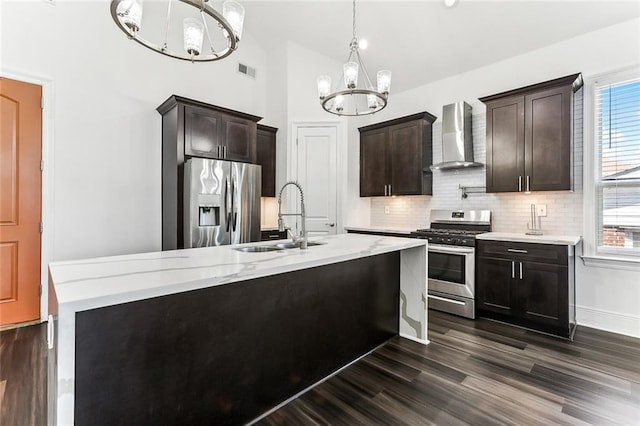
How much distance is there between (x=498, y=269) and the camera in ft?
11.0

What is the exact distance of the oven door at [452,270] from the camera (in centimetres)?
349

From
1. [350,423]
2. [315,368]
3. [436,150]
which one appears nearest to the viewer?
[350,423]

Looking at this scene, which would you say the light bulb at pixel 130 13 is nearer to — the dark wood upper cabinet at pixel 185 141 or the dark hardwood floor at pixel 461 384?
the dark wood upper cabinet at pixel 185 141

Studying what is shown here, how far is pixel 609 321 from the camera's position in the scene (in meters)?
3.16

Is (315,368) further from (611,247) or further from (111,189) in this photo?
(611,247)

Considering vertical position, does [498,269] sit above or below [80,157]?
below

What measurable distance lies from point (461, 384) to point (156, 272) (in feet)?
6.93

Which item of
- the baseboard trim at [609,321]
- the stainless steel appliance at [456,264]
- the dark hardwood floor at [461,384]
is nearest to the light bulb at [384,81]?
the stainless steel appliance at [456,264]

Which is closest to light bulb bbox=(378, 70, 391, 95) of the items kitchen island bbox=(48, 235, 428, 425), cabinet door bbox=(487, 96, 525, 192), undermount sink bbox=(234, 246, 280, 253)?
kitchen island bbox=(48, 235, 428, 425)

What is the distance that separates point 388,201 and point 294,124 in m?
2.04

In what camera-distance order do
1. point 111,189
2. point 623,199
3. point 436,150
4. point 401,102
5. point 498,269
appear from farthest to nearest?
point 401,102
point 436,150
point 111,189
point 498,269
point 623,199

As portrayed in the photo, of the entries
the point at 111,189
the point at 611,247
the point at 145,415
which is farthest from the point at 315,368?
the point at 611,247

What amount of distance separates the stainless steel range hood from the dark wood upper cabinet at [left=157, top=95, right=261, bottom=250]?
9.00 feet

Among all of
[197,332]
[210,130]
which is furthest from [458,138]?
[197,332]
